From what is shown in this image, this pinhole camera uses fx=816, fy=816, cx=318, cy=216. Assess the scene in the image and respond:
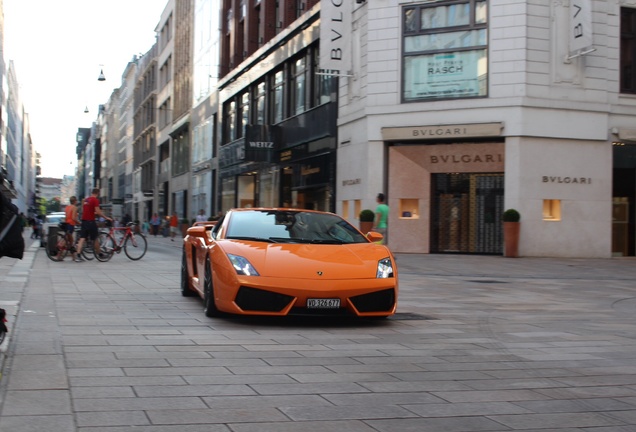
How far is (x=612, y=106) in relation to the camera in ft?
80.0

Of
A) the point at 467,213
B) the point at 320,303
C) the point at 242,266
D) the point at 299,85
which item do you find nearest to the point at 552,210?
the point at 467,213

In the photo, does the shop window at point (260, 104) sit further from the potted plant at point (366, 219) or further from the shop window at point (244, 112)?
the potted plant at point (366, 219)

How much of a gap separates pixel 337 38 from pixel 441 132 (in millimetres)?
5272

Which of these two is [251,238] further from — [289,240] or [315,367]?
[315,367]

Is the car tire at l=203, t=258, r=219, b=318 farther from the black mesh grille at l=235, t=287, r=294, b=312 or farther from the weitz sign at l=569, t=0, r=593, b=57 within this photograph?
the weitz sign at l=569, t=0, r=593, b=57

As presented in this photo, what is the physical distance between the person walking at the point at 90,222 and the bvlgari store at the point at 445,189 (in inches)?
390

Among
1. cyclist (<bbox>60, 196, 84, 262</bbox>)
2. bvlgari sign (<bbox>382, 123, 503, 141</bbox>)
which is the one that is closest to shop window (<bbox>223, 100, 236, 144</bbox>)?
bvlgari sign (<bbox>382, 123, 503, 141</bbox>)

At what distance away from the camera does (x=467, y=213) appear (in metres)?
25.3

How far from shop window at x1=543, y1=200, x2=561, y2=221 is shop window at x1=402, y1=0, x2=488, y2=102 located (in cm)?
378

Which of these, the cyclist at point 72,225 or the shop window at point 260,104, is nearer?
the cyclist at point 72,225

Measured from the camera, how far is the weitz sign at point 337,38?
89.0ft

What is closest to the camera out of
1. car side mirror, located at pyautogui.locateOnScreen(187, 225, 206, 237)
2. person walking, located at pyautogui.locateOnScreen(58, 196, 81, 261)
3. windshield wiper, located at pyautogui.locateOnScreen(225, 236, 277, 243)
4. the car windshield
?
windshield wiper, located at pyautogui.locateOnScreen(225, 236, 277, 243)

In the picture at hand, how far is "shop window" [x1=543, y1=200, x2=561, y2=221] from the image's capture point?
24219 mm

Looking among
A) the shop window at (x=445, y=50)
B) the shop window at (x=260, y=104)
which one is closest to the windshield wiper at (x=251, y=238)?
the shop window at (x=445, y=50)
